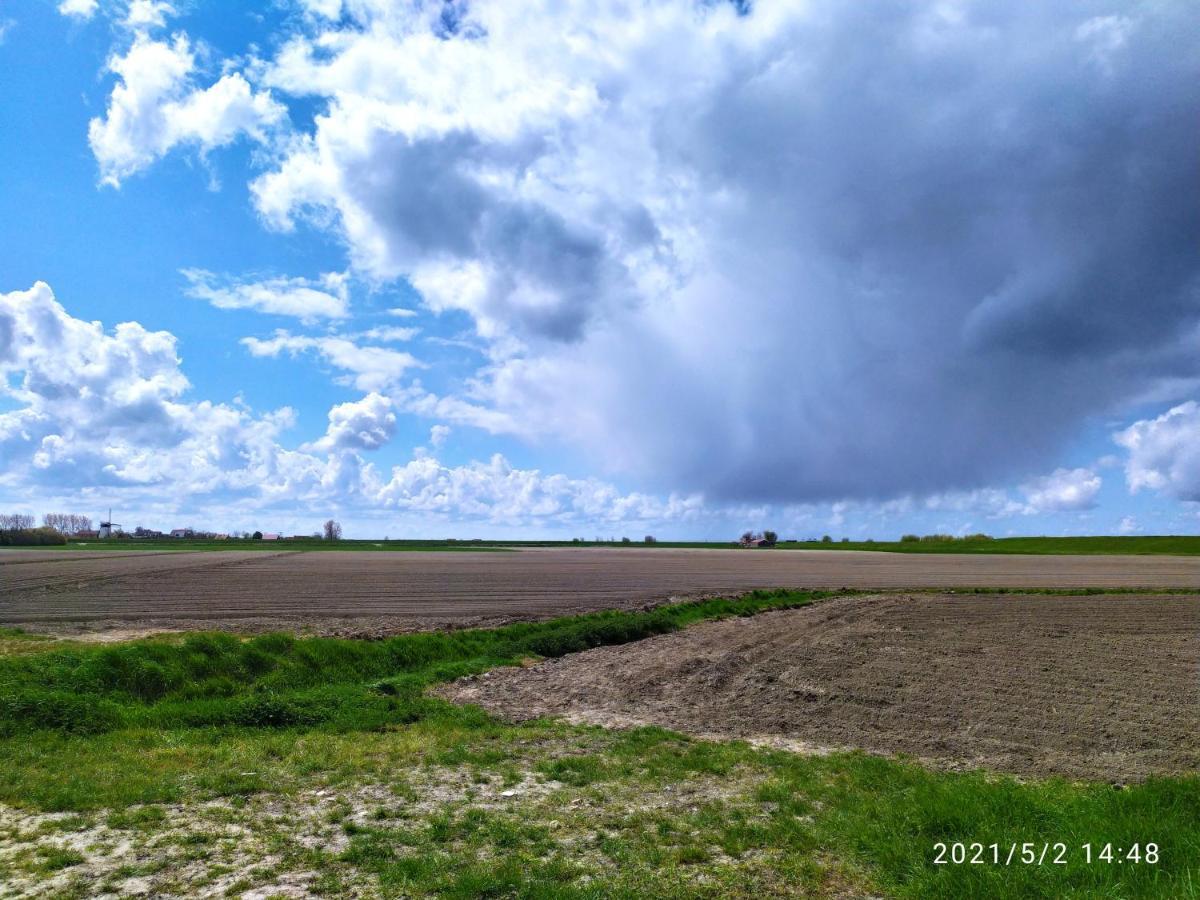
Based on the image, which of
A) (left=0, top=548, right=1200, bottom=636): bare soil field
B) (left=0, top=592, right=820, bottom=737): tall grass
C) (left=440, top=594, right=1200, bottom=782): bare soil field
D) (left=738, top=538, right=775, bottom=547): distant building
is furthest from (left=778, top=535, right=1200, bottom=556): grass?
(left=0, top=592, right=820, bottom=737): tall grass

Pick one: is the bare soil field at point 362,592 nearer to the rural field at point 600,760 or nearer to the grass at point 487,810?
the rural field at point 600,760

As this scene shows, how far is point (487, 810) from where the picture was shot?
33.5ft

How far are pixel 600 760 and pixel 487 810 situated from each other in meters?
3.04

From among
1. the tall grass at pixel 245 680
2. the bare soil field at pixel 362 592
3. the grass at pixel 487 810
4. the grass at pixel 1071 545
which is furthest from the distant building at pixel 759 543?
the grass at pixel 487 810

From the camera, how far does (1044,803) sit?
30.6ft

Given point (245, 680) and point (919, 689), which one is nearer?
point (919, 689)

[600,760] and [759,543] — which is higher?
[600,760]

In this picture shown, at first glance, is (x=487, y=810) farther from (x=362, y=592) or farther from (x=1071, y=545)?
(x=1071, y=545)

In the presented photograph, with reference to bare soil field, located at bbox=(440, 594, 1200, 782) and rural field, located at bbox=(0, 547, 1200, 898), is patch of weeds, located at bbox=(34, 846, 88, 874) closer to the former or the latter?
rural field, located at bbox=(0, 547, 1200, 898)

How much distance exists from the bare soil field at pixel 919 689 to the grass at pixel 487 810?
1668mm

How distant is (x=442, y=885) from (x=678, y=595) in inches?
1513

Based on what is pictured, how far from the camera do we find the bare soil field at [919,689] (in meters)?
13.5
